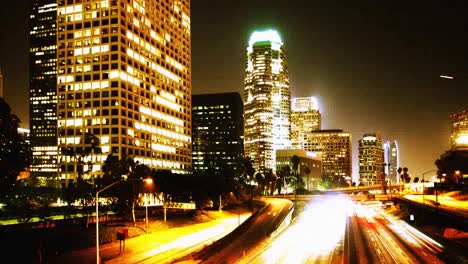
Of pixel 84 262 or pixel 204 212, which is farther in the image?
pixel 204 212

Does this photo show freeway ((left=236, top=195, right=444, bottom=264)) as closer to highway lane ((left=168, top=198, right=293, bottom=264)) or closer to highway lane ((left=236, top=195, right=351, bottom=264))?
highway lane ((left=236, top=195, right=351, bottom=264))

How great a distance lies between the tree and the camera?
64.9m

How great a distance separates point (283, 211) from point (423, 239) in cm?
4929

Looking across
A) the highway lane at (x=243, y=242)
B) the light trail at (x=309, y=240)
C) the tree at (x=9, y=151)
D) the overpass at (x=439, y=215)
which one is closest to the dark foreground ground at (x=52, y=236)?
the tree at (x=9, y=151)

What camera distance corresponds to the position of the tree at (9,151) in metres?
64.9

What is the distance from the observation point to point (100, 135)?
187375 mm

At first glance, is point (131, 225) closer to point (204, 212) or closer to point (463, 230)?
point (204, 212)

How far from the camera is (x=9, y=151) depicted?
6575 centimetres

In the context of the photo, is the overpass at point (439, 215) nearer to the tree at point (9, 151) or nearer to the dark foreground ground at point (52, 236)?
the dark foreground ground at point (52, 236)

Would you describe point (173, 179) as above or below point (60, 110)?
below

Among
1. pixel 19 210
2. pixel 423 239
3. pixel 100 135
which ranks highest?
pixel 100 135

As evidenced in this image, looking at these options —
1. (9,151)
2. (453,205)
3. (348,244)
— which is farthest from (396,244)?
(9,151)

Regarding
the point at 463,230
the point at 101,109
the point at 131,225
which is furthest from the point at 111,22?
the point at 463,230

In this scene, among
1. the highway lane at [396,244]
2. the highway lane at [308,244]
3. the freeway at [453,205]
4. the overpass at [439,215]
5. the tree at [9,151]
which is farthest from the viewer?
the freeway at [453,205]
